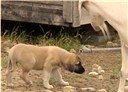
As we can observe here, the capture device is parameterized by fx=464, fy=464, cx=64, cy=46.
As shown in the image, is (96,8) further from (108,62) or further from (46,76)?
(108,62)

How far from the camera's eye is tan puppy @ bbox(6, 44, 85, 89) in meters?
5.57

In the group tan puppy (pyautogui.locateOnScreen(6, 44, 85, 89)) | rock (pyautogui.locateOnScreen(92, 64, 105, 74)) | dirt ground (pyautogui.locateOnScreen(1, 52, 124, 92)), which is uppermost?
tan puppy (pyautogui.locateOnScreen(6, 44, 85, 89))

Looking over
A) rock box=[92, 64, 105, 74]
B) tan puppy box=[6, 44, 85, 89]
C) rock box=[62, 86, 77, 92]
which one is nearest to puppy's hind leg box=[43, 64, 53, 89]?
tan puppy box=[6, 44, 85, 89]

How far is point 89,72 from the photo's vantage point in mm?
6586

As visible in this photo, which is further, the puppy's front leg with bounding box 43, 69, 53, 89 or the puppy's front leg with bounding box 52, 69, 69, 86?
the puppy's front leg with bounding box 52, 69, 69, 86

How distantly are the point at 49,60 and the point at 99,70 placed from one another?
1267 millimetres

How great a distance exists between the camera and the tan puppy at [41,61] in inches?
219

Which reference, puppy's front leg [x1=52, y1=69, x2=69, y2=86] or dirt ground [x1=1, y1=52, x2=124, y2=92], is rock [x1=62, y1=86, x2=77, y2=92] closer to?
dirt ground [x1=1, y1=52, x2=124, y2=92]

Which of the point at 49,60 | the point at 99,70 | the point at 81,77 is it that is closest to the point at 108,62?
the point at 99,70

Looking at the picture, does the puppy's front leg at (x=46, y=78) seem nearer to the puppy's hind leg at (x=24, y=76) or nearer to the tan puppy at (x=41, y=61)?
the tan puppy at (x=41, y=61)

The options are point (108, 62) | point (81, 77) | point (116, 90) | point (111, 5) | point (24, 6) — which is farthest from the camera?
point (24, 6)

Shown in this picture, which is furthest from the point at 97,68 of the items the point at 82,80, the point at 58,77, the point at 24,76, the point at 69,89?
the point at 24,76

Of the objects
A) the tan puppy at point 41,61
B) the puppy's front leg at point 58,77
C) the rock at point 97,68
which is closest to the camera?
the tan puppy at point 41,61

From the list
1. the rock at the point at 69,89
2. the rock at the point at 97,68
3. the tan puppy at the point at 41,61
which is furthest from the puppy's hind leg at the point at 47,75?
the rock at the point at 97,68
